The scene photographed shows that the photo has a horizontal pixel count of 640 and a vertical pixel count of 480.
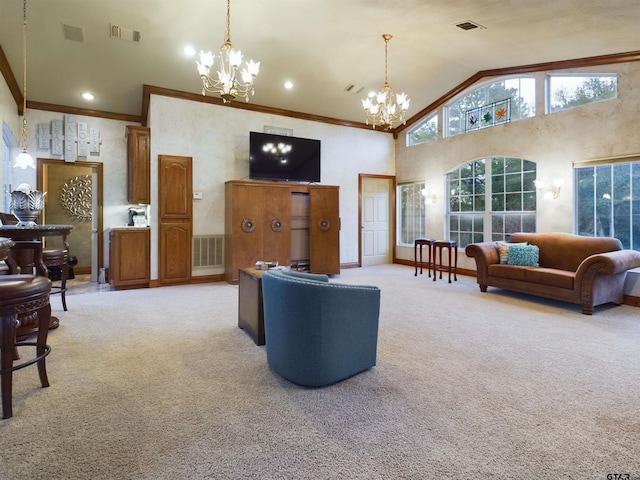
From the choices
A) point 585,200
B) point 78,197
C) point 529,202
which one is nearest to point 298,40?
point 529,202

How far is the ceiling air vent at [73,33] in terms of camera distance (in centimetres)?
436

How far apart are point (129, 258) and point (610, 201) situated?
7.18 metres

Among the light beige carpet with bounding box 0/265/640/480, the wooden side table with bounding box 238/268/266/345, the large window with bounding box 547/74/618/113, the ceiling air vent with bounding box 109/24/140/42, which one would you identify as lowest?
the light beige carpet with bounding box 0/265/640/480

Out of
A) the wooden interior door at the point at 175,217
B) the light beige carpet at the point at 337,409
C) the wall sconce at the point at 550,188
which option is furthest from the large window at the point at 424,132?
the light beige carpet at the point at 337,409

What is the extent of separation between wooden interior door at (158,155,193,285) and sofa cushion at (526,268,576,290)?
5.22 metres

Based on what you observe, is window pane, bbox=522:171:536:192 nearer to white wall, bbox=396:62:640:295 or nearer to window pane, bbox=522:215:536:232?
white wall, bbox=396:62:640:295

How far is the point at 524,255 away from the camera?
5195 millimetres

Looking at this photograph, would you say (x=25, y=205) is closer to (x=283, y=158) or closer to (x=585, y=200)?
(x=283, y=158)

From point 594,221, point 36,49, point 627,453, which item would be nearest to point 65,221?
point 36,49

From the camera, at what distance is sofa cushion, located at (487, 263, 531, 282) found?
16.3 feet

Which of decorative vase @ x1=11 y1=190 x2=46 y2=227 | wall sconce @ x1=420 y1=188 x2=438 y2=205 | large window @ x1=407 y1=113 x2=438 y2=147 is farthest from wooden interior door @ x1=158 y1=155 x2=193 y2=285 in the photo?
large window @ x1=407 y1=113 x2=438 y2=147

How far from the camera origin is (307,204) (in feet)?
22.3

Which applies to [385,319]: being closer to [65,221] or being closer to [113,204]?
[113,204]

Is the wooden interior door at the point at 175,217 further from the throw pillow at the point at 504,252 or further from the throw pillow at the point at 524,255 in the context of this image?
the throw pillow at the point at 524,255
